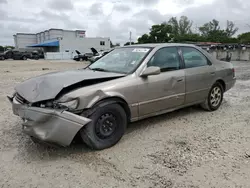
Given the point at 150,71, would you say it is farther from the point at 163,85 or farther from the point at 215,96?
the point at 215,96

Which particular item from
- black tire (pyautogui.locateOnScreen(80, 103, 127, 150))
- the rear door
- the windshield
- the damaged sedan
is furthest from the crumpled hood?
the rear door

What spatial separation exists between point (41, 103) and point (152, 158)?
5.46ft

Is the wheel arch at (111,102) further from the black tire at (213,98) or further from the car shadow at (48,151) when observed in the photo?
the black tire at (213,98)

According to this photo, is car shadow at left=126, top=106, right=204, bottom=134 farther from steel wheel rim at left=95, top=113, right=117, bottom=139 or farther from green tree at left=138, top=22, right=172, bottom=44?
green tree at left=138, top=22, right=172, bottom=44

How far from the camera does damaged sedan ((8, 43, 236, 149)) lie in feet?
9.84

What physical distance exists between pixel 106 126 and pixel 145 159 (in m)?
0.74

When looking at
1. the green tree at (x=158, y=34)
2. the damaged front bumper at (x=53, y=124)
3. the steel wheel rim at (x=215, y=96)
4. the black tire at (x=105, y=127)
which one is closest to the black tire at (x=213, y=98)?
the steel wheel rim at (x=215, y=96)

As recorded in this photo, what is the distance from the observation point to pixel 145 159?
3105 mm

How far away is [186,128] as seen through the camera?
4230mm

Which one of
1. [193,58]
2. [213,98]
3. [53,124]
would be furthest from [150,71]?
[213,98]

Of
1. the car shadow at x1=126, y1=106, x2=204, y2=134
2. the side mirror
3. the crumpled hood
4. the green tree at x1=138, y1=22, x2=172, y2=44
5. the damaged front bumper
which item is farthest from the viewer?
the green tree at x1=138, y1=22, x2=172, y2=44

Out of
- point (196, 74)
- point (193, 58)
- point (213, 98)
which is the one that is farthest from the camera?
point (213, 98)

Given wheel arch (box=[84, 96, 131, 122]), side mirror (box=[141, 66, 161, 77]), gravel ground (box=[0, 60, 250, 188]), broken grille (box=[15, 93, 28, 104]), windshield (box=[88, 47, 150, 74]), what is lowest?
gravel ground (box=[0, 60, 250, 188])

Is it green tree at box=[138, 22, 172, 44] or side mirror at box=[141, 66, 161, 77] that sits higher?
green tree at box=[138, 22, 172, 44]
